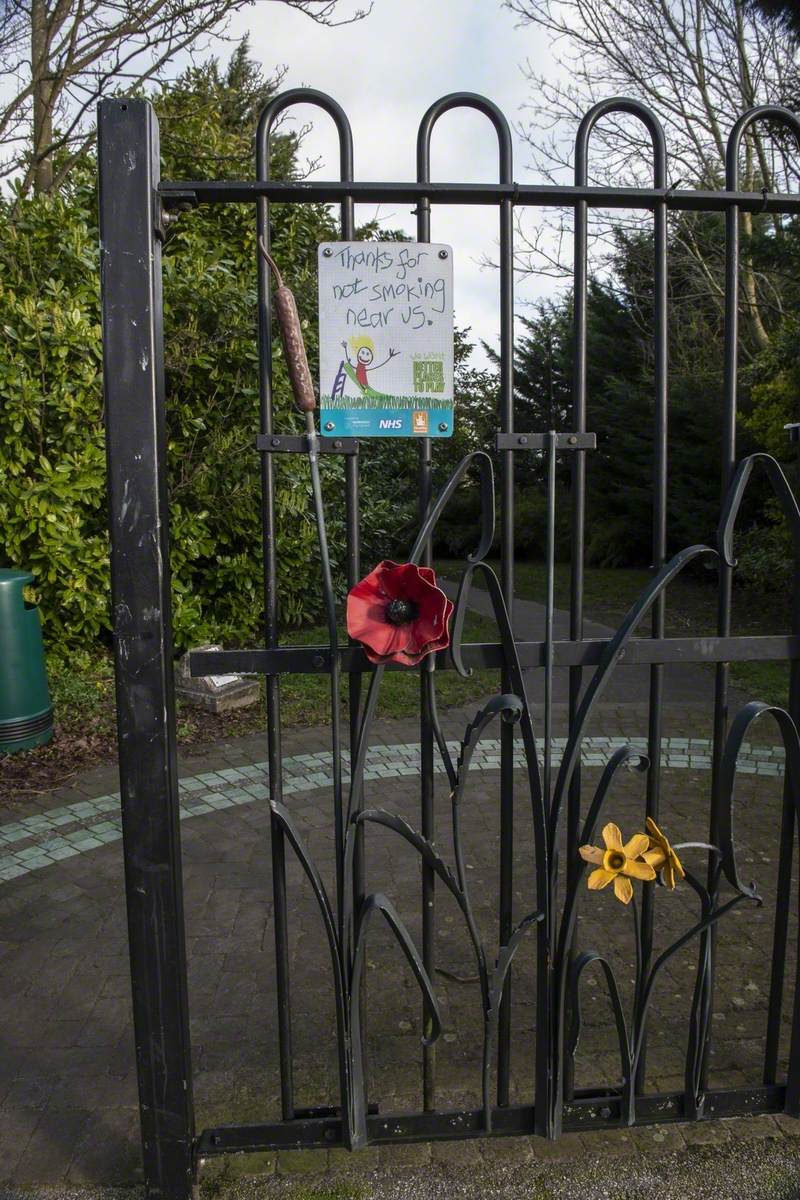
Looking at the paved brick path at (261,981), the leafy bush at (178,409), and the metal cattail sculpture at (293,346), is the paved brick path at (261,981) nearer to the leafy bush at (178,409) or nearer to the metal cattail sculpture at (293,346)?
the metal cattail sculpture at (293,346)

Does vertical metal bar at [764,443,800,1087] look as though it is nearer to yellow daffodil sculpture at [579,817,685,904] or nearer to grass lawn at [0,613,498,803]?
yellow daffodil sculpture at [579,817,685,904]

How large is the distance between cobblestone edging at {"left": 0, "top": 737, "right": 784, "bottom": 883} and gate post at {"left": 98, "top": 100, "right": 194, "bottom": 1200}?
86.0 inches

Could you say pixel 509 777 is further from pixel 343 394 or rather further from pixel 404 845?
pixel 404 845

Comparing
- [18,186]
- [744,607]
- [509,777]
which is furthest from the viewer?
[744,607]

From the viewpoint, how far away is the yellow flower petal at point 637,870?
193cm

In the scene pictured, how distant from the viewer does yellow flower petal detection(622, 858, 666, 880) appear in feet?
6.35

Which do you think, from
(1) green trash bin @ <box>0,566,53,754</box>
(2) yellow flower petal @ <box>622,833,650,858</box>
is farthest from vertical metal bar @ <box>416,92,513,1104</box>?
(1) green trash bin @ <box>0,566,53,754</box>

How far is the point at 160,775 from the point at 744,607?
10.3 meters

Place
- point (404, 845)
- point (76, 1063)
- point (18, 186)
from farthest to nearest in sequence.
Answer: point (18, 186)
point (404, 845)
point (76, 1063)

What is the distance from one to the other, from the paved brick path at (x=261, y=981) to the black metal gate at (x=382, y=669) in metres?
0.22

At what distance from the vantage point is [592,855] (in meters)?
1.93

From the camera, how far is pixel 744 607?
11.1 m

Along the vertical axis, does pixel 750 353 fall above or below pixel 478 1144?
above

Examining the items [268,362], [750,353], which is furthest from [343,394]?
[750,353]
